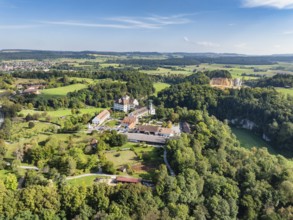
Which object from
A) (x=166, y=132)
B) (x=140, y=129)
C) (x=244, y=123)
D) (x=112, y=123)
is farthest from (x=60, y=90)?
(x=244, y=123)

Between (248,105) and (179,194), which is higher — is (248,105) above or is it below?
above

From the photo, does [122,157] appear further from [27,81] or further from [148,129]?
[27,81]

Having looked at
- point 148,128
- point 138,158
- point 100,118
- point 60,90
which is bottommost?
point 138,158

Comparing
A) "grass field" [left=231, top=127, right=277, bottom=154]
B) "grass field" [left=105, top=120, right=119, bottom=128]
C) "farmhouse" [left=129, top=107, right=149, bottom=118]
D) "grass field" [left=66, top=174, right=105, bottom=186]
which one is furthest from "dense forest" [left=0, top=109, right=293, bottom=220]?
"farmhouse" [left=129, top=107, right=149, bottom=118]

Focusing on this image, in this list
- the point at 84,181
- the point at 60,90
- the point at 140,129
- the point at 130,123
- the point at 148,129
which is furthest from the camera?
the point at 60,90

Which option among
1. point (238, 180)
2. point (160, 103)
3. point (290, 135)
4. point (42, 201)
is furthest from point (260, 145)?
point (42, 201)

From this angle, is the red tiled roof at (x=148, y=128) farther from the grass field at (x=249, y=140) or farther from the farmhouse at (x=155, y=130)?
the grass field at (x=249, y=140)

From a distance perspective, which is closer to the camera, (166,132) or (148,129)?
(166,132)

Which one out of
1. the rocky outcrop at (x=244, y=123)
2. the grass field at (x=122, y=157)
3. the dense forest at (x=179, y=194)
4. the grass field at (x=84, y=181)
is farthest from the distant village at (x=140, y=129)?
the rocky outcrop at (x=244, y=123)

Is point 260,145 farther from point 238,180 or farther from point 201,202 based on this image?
point 201,202
